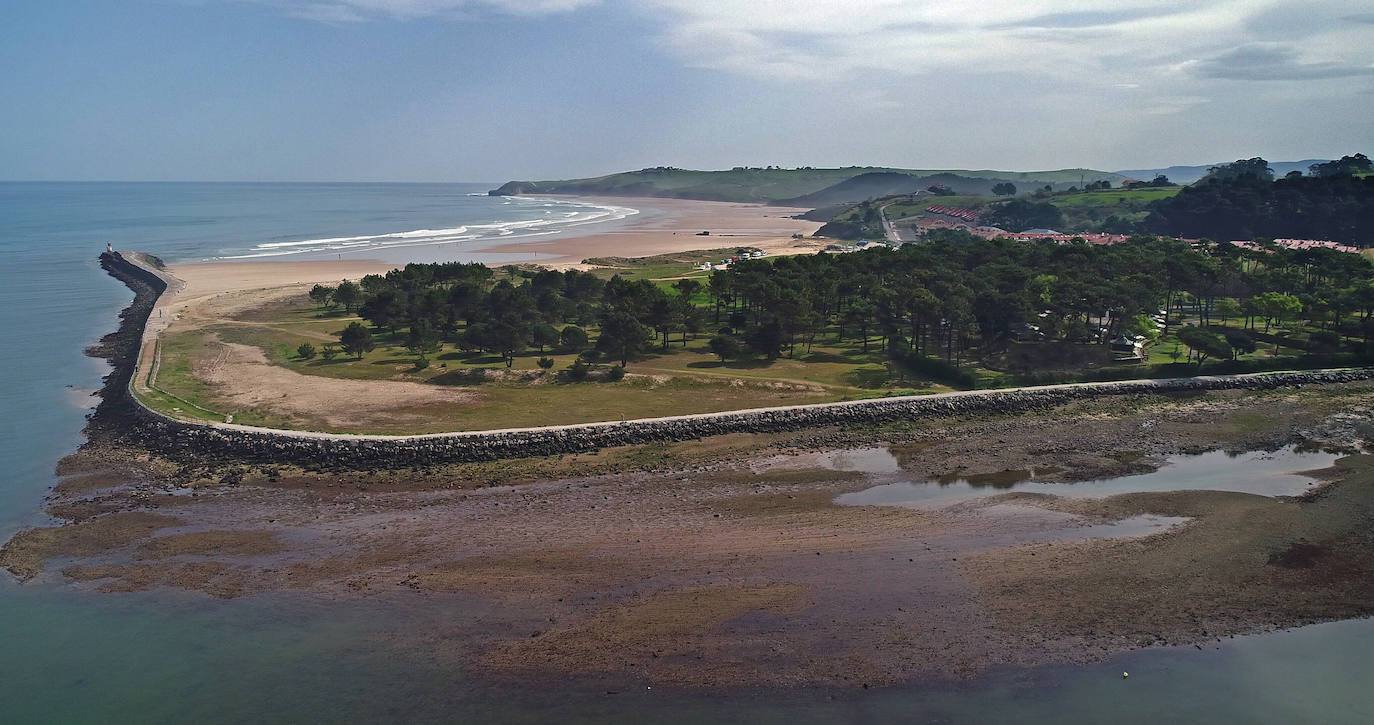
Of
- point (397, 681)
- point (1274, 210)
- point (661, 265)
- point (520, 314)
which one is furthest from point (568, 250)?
point (397, 681)

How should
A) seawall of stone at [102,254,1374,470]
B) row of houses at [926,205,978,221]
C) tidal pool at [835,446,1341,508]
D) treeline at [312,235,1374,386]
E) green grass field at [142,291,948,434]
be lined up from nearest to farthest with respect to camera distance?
tidal pool at [835,446,1341,508]
seawall of stone at [102,254,1374,470]
green grass field at [142,291,948,434]
treeline at [312,235,1374,386]
row of houses at [926,205,978,221]

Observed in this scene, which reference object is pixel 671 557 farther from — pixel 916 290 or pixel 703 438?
pixel 916 290

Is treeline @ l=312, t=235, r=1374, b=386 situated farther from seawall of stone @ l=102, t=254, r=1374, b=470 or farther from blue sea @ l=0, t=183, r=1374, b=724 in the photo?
blue sea @ l=0, t=183, r=1374, b=724

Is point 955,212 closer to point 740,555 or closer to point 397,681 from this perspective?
point 740,555

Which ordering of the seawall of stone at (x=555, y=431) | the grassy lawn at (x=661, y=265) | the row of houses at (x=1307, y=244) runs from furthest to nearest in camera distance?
the grassy lawn at (x=661, y=265), the row of houses at (x=1307, y=244), the seawall of stone at (x=555, y=431)

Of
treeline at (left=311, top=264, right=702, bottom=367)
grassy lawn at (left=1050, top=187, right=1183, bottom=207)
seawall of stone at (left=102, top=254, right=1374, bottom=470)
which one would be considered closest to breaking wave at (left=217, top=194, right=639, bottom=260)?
treeline at (left=311, top=264, right=702, bottom=367)

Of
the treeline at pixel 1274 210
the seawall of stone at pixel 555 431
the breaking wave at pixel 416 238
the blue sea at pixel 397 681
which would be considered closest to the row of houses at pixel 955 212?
the treeline at pixel 1274 210

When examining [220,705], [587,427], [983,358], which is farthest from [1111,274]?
[220,705]

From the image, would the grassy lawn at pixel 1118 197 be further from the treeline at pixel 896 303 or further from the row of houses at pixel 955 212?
the treeline at pixel 896 303
